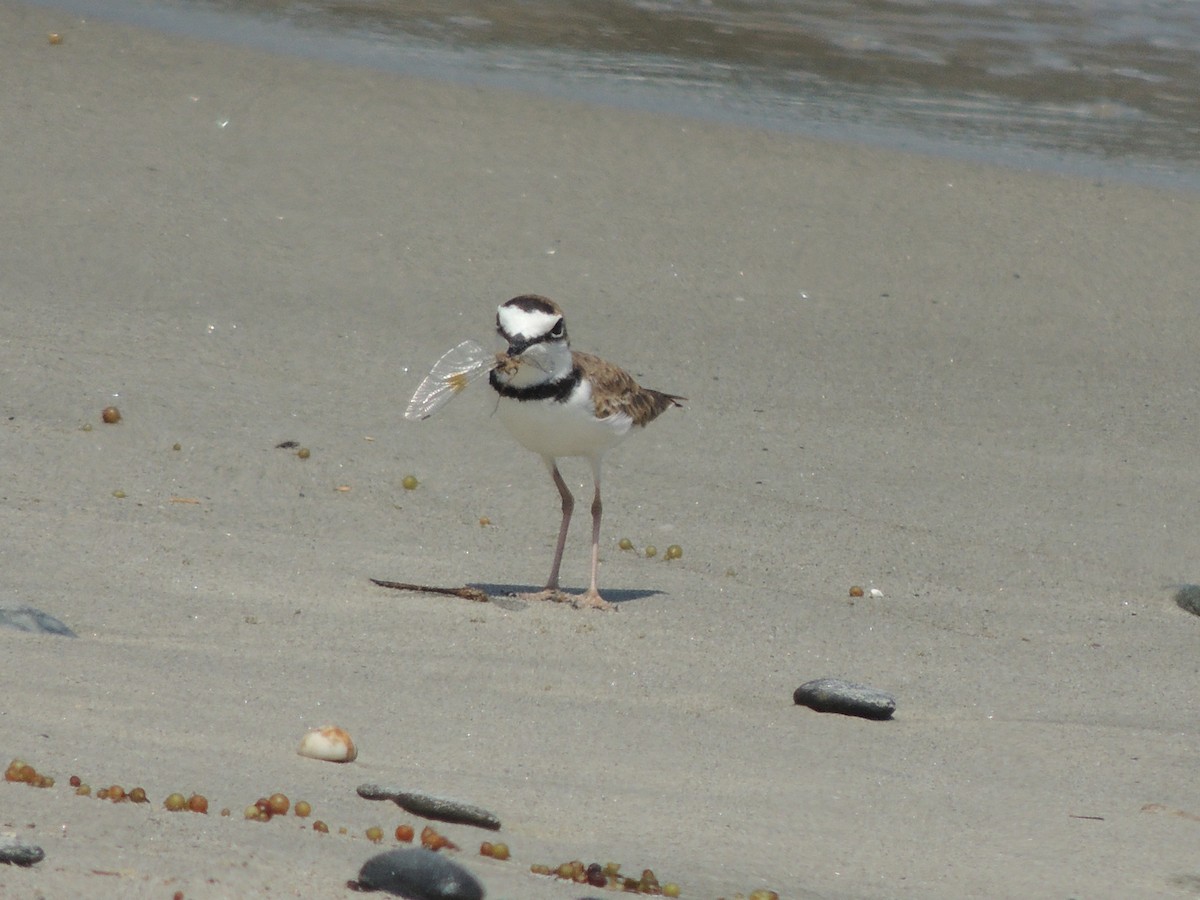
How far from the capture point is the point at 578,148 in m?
8.82

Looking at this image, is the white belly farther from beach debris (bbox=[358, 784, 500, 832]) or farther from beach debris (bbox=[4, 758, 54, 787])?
beach debris (bbox=[4, 758, 54, 787])

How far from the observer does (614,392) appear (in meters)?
5.09

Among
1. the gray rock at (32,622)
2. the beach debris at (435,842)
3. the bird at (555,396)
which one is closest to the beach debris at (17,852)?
the beach debris at (435,842)

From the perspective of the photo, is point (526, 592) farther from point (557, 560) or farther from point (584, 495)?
Result: point (584, 495)

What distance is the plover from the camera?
4562 millimetres

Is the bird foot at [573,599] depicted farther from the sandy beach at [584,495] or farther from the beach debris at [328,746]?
the beach debris at [328,746]

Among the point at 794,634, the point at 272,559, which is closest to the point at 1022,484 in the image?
the point at 794,634

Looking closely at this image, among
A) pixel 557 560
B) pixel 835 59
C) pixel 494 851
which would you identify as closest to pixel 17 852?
pixel 494 851

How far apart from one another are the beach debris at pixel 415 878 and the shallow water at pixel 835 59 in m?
7.42

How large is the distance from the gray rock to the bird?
1347 millimetres

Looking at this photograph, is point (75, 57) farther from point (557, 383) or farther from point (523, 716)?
point (523, 716)

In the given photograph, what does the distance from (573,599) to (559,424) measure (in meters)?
0.56

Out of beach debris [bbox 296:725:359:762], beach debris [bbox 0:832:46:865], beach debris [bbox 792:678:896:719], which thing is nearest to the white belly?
beach debris [bbox 792:678:896:719]

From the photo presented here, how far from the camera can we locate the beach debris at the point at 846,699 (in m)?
4.23
